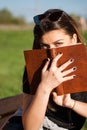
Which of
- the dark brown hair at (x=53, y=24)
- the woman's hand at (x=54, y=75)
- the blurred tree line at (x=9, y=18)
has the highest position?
the blurred tree line at (x=9, y=18)

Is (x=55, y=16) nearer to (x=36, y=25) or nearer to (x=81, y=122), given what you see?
(x=36, y=25)

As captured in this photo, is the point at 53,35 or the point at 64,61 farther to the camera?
the point at 53,35

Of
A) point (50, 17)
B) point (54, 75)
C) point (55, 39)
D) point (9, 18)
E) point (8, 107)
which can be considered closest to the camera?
point (54, 75)

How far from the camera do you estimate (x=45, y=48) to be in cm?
271

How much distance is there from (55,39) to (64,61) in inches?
7.0

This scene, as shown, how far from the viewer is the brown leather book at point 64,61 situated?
262 centimetres

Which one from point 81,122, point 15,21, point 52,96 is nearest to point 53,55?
point 52,96

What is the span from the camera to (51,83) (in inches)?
103

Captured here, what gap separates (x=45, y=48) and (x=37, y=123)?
466 mm

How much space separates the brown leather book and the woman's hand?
0.03m

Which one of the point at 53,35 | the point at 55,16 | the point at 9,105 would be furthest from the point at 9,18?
the point at 53,35

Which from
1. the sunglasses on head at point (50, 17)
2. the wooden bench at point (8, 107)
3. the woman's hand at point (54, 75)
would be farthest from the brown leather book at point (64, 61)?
the wooden bench at point (8, 107)

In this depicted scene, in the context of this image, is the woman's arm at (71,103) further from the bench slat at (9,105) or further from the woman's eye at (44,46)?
the bench slat at (9,105)

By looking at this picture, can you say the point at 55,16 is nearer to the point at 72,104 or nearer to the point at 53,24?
the point at 53,24
